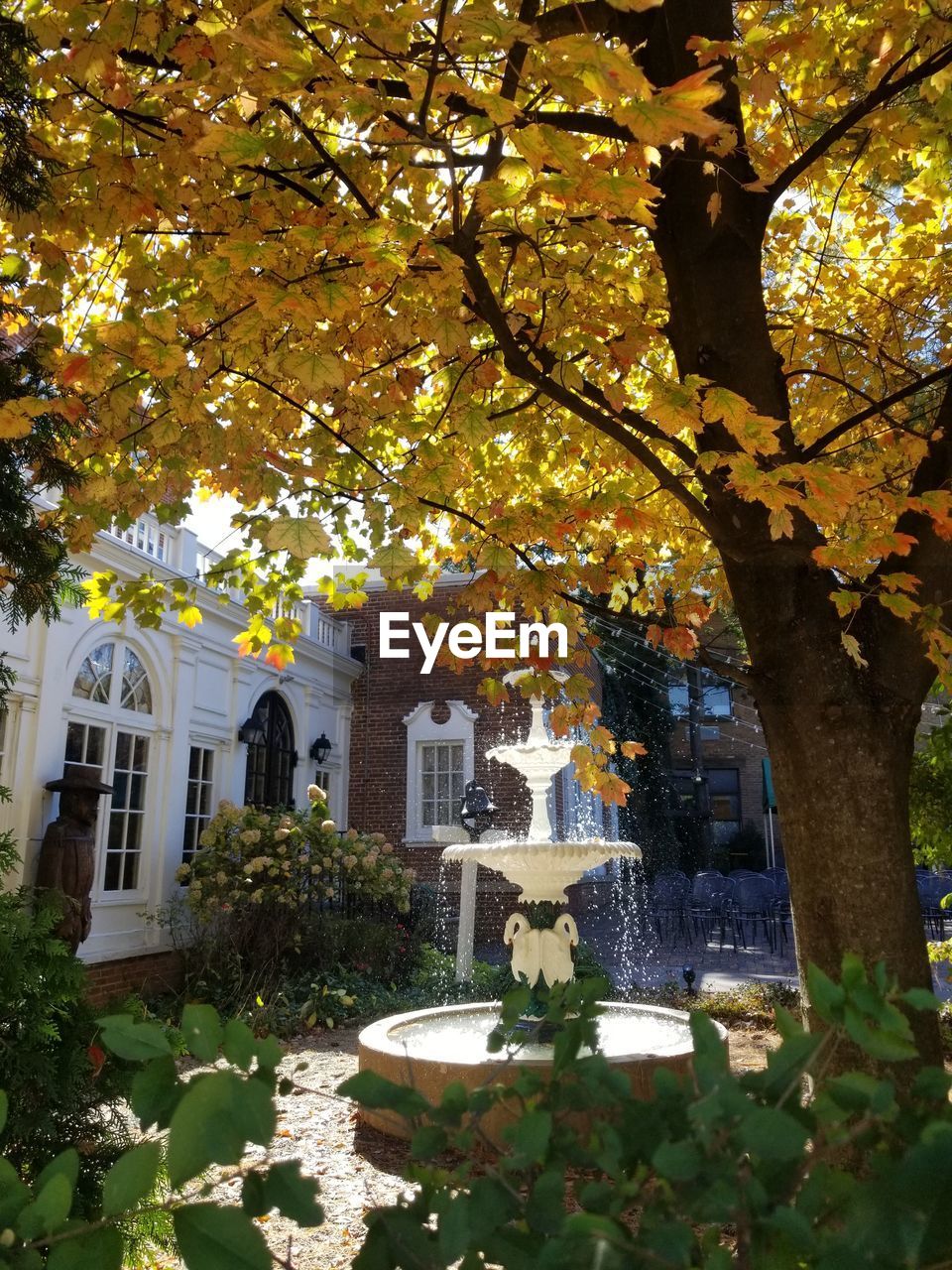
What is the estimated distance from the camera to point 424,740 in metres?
14.9

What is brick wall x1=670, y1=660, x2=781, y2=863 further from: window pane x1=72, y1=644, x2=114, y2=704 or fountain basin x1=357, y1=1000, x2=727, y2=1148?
fountain basin x1=357, y1=1000, x2=727, y2=1148

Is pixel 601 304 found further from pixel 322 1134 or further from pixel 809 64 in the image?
pixel 322 1134

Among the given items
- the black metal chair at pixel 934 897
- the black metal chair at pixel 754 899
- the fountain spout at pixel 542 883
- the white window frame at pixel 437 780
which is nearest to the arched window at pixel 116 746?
the fountain spout at pixel 542 883

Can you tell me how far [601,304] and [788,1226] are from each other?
4625 millimetres

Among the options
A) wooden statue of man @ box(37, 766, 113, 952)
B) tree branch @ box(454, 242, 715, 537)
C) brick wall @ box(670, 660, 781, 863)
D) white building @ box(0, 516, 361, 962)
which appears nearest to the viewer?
tree branch @ box(454, 242, 715, 537)

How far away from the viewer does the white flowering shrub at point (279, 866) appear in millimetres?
9672

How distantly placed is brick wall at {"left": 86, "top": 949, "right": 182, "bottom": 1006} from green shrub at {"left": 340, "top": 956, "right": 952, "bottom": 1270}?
331 inches

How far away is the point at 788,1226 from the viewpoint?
708mm

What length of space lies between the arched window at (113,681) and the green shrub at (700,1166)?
8.65m

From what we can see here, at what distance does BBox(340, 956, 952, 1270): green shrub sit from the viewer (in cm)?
73

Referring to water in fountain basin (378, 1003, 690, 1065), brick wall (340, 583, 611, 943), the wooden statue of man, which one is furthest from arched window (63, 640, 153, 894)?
brick wall (340, 583, 611, 943)

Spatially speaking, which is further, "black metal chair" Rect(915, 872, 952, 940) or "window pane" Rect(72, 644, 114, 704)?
"black metal chair" Rect(915, 872, 952, 940)

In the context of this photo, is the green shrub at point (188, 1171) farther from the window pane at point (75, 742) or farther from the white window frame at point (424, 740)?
the white window frame at point (424, 740)

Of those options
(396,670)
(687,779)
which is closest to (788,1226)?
(396,670)
